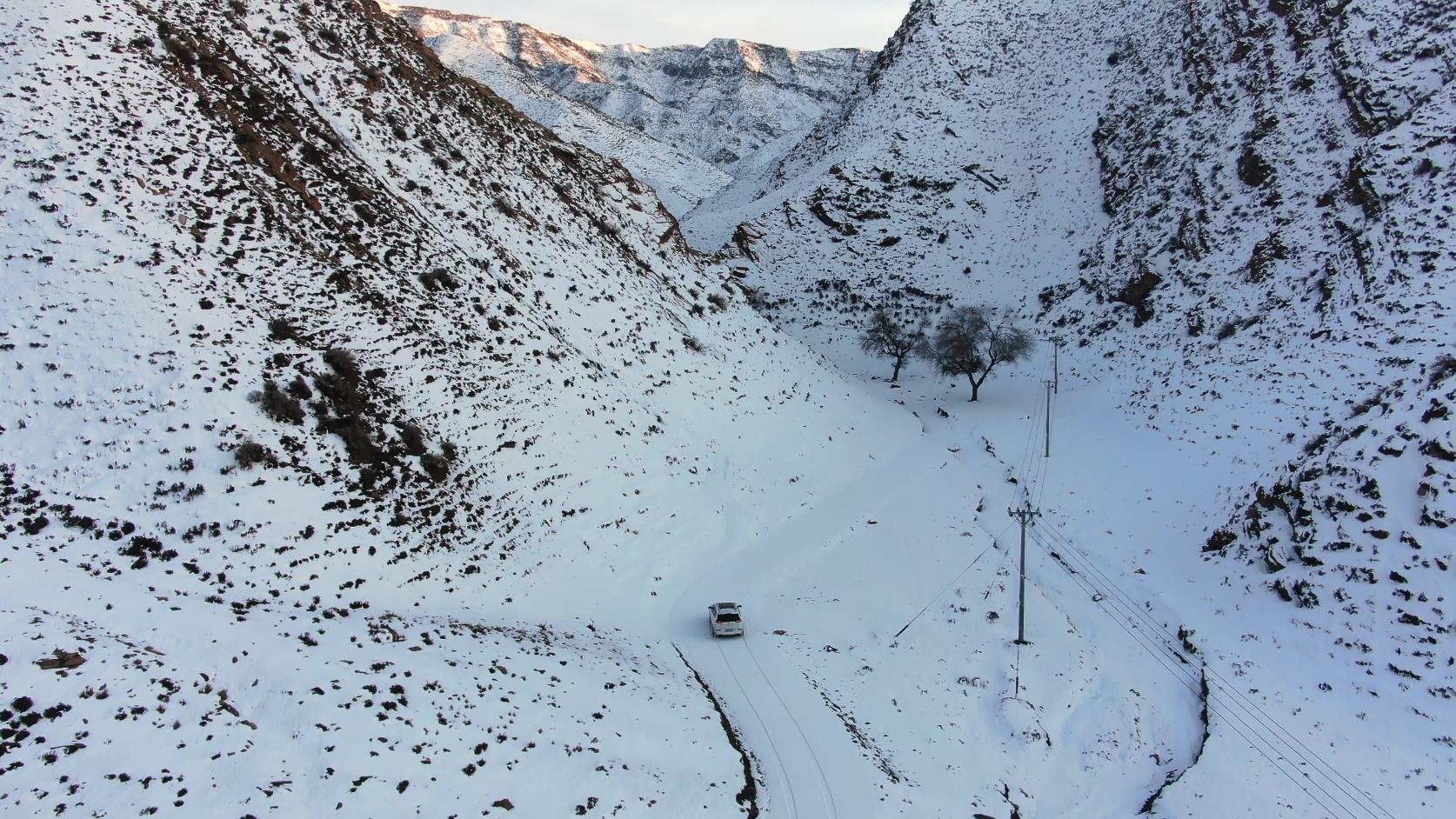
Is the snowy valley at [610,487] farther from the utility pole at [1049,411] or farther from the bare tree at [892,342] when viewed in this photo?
the bare tree at [892,342]

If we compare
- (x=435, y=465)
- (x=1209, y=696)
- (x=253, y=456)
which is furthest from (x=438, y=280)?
(x=1209, y=696)

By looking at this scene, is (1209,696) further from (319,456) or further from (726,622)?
(319,456)

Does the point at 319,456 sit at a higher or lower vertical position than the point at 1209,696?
lower

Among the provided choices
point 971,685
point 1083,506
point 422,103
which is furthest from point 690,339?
point 971,685

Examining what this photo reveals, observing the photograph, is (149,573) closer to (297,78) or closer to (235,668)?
(235,668)

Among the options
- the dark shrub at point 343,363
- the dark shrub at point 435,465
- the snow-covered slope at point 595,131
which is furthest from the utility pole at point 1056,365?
the snow-covered slope at point 595,131

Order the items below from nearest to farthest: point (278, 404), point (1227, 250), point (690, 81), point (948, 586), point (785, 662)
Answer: point (278, 404) → point (785, 662) → point (948, 586) → point (1227, 250) → point (690, 81)
